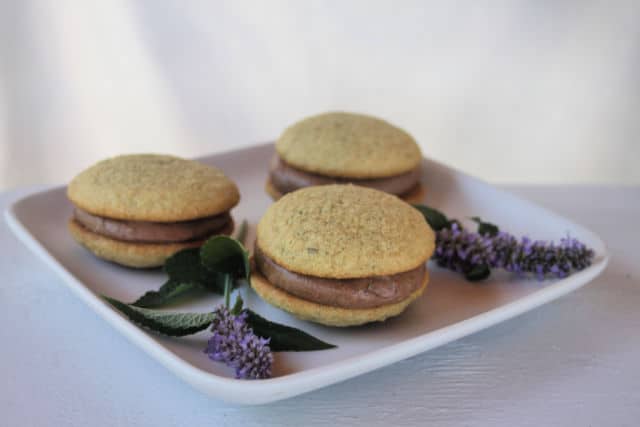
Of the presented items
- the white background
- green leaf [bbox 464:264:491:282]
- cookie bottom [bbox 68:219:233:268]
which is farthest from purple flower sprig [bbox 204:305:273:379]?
the white background

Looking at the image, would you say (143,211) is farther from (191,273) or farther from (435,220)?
(435,220)

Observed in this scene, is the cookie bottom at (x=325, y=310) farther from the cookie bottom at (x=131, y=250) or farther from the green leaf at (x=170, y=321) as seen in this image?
the cookie bottom at (x=131, y=250)

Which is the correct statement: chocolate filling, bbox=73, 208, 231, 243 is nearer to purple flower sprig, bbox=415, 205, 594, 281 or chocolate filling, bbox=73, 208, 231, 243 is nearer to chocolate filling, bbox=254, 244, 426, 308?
chocolate filling, bbox=254, 244, 426, 308

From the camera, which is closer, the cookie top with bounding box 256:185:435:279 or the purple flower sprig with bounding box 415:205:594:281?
the cookie top with bounding box 256:185:435:279

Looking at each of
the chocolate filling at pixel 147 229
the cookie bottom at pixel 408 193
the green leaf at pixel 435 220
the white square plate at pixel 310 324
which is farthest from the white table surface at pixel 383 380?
the cookie bottom at pixel 408 193

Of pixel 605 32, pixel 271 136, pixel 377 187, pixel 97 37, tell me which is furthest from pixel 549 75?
pixel 97 37

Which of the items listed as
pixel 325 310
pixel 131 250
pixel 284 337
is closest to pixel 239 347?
pixel 284 337

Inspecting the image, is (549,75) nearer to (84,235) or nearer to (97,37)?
(97,37)
